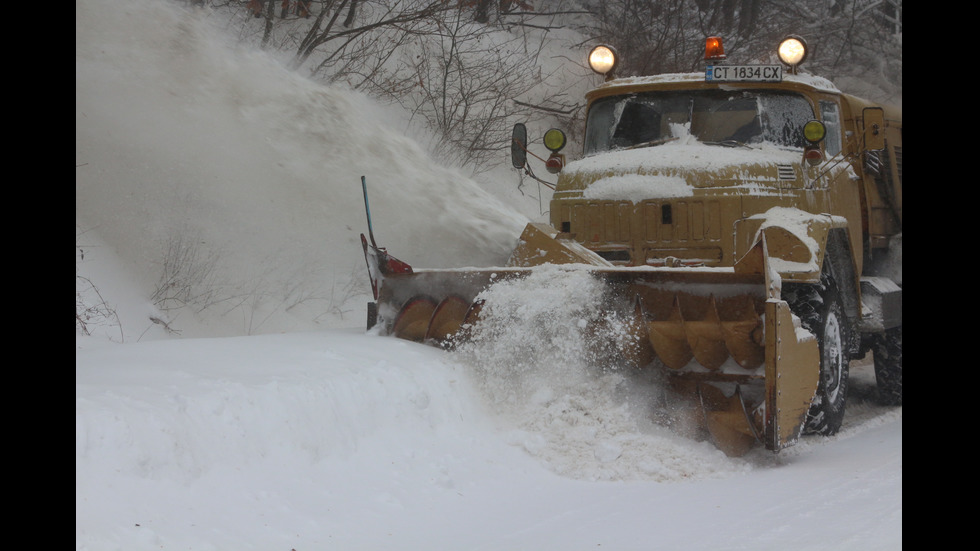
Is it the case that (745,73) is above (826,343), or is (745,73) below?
above

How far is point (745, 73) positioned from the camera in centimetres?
679

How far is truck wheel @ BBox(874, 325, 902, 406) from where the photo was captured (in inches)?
307

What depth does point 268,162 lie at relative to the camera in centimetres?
980

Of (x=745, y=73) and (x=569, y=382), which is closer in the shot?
(x=569, y=382)

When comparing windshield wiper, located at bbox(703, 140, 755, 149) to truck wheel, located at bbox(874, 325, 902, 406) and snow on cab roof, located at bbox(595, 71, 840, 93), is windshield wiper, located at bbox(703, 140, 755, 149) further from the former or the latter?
truck wheel, located at bbox(874, 325, 902, 406)

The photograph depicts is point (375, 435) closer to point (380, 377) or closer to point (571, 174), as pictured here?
point (380, 377)

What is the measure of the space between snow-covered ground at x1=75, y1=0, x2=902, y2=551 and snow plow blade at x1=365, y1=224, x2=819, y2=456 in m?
0.19

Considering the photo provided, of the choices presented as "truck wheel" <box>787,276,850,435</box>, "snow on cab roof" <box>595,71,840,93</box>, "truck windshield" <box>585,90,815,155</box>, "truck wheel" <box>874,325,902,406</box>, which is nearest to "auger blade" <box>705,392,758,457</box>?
"truck wheel" <box>787,276,850,435</box>

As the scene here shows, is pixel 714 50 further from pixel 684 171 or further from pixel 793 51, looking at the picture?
pixel 684 171

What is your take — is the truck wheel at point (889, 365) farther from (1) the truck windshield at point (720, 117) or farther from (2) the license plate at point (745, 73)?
(2) the license plate at point (745, 73)

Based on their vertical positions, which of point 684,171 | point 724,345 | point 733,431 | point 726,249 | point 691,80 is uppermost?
point 691,80

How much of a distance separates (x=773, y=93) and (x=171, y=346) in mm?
4521

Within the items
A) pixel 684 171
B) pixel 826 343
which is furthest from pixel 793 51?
pixel 826 343

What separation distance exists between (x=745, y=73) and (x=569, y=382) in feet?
9.15
